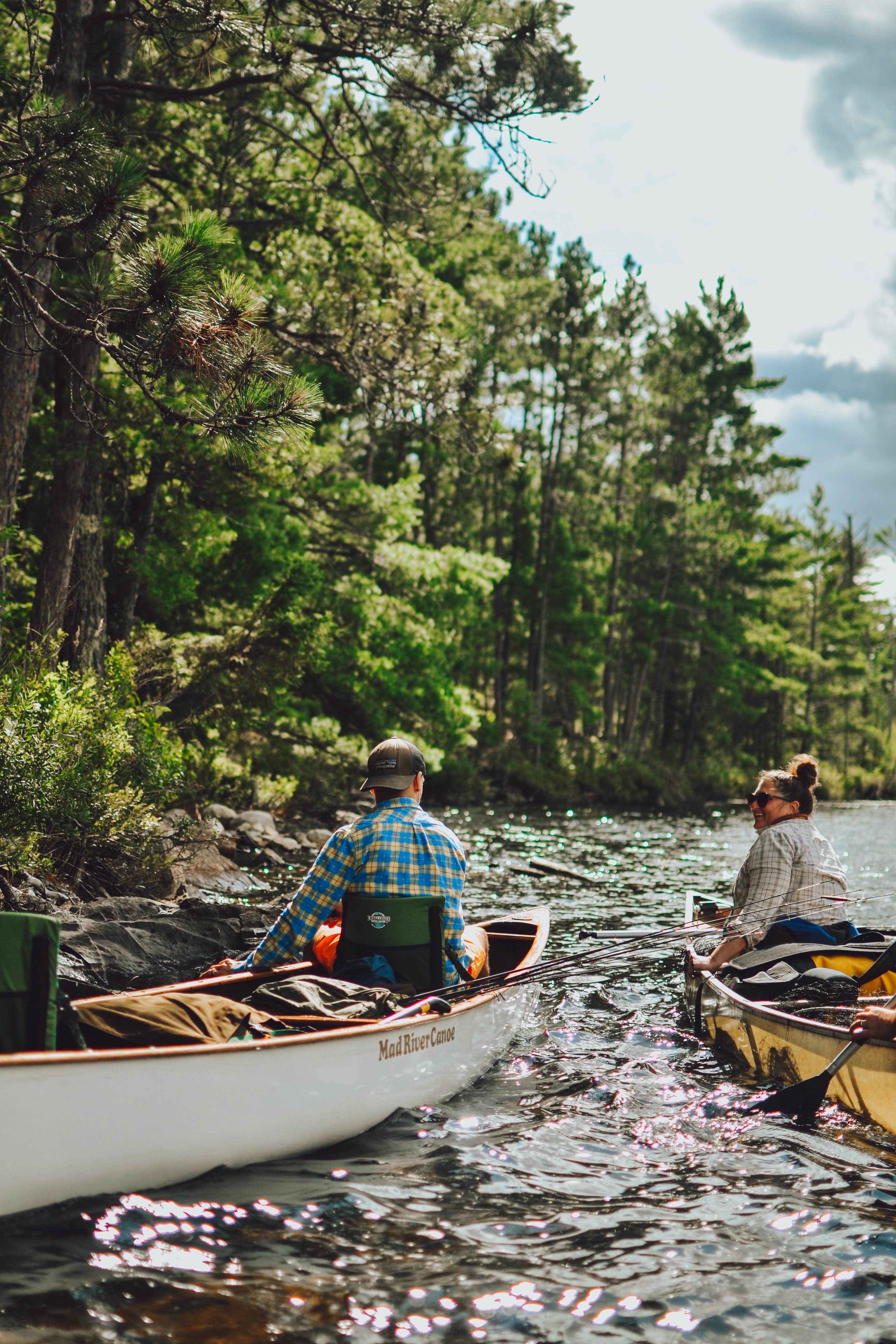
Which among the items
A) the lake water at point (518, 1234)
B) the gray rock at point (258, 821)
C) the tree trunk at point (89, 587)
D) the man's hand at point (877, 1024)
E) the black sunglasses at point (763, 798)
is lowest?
the lake water at point (518, 1234)

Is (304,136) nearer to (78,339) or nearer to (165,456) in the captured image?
(165,456)

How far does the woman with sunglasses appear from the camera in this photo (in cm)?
650

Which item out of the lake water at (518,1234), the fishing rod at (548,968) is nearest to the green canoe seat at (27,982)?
the lake water at (518,1234)

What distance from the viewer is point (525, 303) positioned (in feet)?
108

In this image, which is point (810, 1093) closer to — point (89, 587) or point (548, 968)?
point (548, 968)

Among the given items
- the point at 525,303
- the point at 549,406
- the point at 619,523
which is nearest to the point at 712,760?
the point at 619,523

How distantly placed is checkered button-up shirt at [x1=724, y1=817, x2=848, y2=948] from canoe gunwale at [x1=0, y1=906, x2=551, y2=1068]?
1.41 metres

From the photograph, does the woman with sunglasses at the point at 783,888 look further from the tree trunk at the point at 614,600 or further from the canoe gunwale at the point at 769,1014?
the tree trunk at the point at 614,600

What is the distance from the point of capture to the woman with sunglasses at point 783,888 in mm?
6496

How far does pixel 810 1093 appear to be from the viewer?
5004 mm

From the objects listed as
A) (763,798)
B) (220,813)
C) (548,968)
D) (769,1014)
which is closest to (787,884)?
(763,798)

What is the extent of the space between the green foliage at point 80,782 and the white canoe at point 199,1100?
3698 mm

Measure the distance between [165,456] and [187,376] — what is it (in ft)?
26.6

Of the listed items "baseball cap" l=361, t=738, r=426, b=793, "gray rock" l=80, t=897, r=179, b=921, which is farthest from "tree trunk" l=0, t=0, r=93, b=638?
"baseball cap" l=361, t=738, r=426, b=793
